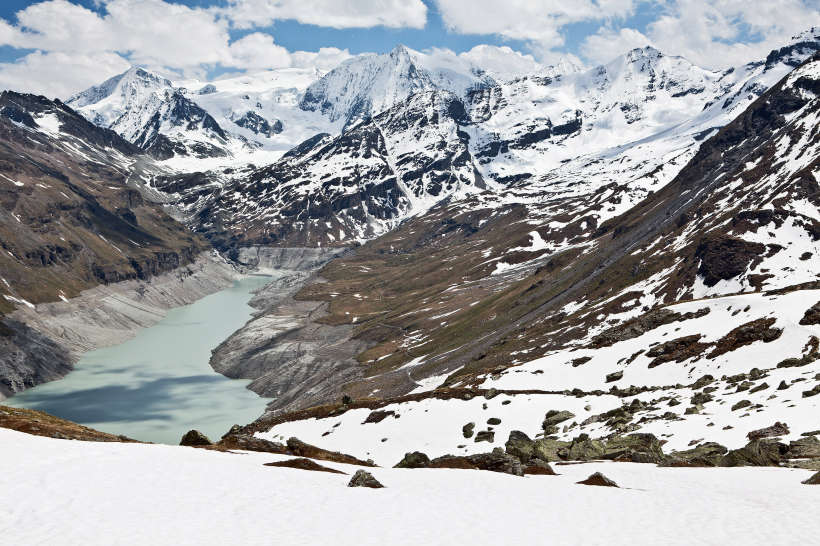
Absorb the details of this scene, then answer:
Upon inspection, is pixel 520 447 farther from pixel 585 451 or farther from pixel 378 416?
pixel 378 416

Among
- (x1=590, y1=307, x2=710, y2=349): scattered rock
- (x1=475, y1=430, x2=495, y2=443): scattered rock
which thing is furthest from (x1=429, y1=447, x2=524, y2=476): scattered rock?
(x1=590, y1=307, x2=710, y2=349): scattered rock

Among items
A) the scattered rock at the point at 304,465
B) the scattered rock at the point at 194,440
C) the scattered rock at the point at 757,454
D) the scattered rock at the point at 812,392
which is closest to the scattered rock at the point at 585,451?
the scattered rock at the point at 757,454

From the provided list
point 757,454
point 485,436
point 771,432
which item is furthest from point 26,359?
point 757,454

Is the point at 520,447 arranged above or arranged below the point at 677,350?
below

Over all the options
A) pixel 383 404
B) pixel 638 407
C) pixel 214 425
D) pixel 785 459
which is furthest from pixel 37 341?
pixel 785 459

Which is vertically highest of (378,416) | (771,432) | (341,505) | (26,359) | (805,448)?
(26,359)

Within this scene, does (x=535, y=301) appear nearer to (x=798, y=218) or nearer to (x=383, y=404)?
(x=798, y=218)

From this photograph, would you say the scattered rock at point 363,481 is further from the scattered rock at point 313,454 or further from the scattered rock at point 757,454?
the scattered rock at point 757,454
